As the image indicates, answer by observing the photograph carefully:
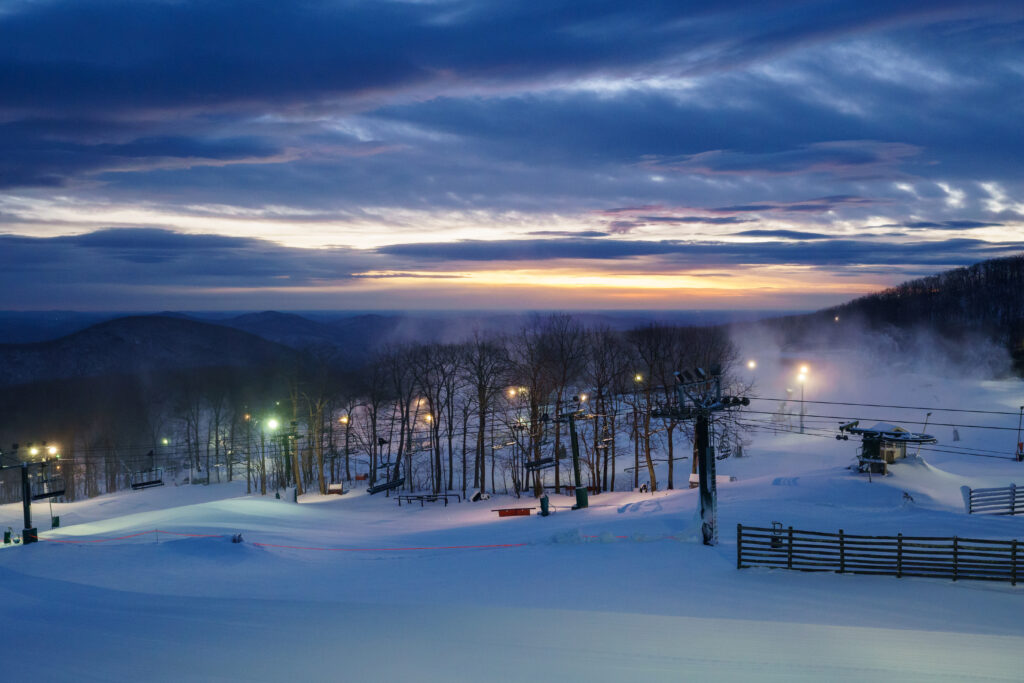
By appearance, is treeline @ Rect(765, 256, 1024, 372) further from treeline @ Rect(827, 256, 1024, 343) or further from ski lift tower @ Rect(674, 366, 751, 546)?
ski lift tower @ Rect(674, 366, 751, 546)

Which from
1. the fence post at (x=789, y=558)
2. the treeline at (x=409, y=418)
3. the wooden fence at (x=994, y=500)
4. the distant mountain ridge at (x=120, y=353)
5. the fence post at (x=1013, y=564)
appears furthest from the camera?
the distant mountain ridge at (x=120, y=353)

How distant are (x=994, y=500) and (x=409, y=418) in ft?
183

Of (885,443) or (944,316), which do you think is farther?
(944,316)

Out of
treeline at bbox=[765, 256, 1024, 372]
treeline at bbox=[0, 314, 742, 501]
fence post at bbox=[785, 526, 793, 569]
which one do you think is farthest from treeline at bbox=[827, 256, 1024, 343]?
fence post at bbox=[785, 526, 793, 569]

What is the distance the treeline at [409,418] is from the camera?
4322 cm

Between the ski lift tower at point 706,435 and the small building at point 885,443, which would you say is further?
the small building at point 885,443

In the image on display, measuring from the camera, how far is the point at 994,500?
2428 cm

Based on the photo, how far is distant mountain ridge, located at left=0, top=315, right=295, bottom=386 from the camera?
525ft

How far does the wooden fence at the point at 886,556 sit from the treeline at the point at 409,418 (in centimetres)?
932

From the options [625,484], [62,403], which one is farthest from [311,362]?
[62,403]

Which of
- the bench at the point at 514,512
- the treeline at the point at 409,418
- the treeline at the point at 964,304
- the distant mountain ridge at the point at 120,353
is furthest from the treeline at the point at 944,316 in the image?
the distant mountain ridge at the point at 120,353

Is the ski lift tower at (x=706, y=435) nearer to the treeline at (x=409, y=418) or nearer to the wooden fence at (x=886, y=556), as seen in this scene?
the wooden fence at (x=886, y=556)

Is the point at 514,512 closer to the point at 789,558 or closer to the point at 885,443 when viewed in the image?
the point at 789,558

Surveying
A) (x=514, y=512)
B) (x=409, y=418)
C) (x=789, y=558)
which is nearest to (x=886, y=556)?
(x=789, y=558)
